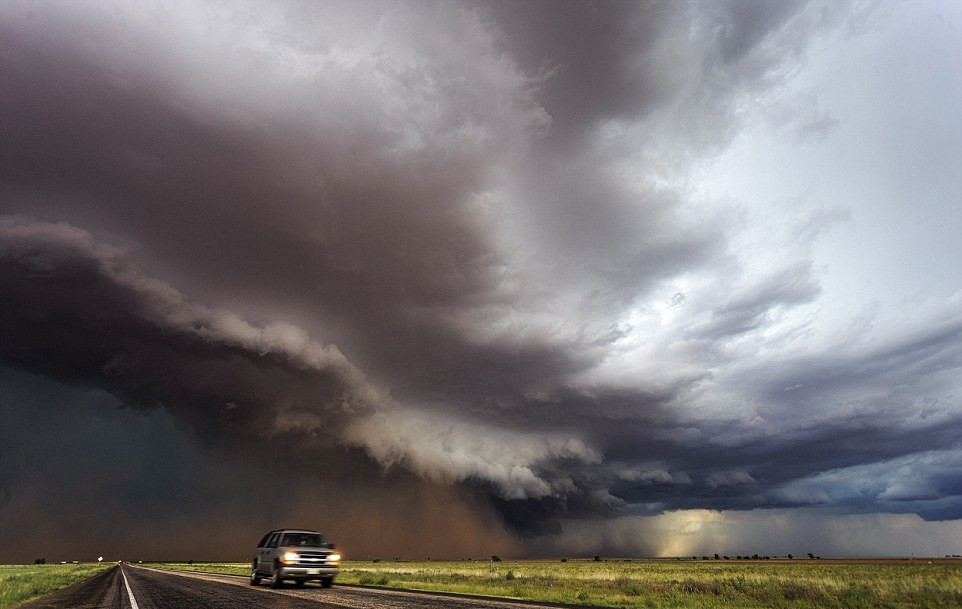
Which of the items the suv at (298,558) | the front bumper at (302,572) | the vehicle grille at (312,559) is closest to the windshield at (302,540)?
the suv at (298,558)

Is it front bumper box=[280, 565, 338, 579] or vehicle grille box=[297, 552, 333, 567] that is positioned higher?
vehicle grille box=[297, 552, 333, 567]

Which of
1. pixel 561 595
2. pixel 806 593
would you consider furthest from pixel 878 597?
pixel 561 595

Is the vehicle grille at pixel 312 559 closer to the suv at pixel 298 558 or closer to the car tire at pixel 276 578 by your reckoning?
the suv at pixel 298 558

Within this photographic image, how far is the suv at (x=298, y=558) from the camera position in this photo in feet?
80.9

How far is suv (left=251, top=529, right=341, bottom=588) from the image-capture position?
2467 centimetres

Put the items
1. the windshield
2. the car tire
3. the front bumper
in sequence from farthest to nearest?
1. the windshield
2. the car tire
3. the front bumper

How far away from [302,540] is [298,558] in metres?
1.14

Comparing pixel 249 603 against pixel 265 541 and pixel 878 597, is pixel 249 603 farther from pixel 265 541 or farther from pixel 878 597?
pixel 878 597

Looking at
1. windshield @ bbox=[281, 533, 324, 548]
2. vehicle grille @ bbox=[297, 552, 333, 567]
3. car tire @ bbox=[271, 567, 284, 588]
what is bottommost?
car tire @ bbox=[271, 567, 284, 588]

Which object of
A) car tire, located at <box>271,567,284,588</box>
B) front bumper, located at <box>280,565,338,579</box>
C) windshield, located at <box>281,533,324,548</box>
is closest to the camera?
front bumper, located at <box>280,565,338,579</box>

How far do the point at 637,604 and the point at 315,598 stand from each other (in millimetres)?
12316

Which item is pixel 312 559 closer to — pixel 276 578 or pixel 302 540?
pixel 302 540

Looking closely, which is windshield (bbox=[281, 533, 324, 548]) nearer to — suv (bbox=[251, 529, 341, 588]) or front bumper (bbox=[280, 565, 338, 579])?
suv (bbox=[251, 529, 341, 588])

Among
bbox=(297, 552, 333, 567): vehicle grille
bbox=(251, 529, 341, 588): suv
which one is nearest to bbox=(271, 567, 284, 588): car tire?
bbox=(251, 529, 341, 588): suv
